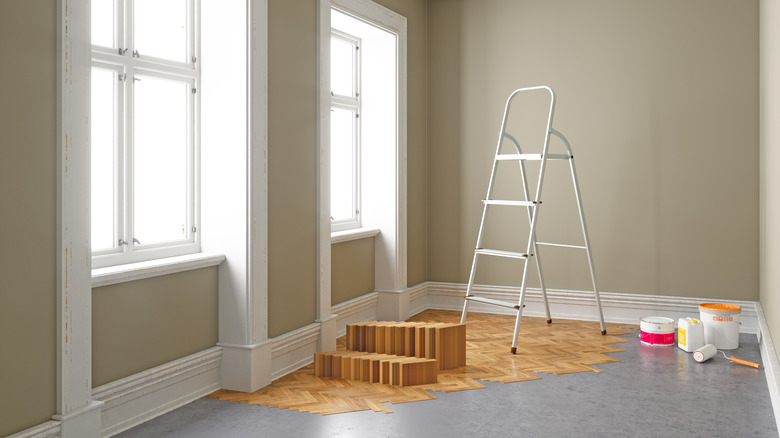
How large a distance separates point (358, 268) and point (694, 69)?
306 centimetres

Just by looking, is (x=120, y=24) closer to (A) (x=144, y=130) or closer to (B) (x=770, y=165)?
Result: (A) (x=144, y=130)

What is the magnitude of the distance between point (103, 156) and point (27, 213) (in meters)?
0.74

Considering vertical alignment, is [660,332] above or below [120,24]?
below

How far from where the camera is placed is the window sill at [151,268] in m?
3.12

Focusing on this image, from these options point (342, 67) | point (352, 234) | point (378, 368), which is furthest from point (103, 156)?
point (342, 67)

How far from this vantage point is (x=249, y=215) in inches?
151

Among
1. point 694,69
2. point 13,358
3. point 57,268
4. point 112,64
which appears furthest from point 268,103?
point 694,69

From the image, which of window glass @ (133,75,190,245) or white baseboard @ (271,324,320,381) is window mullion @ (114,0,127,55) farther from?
white baseboard @ (271,324,320,381)

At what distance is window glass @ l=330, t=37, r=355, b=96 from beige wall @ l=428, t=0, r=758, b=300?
3.36 feet

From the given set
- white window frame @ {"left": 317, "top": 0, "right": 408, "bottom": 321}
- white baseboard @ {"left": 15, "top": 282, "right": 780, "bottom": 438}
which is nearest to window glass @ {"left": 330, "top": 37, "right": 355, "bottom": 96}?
white window frame @ {"left": 317, "top": 0, "right": 408, "bottom": 321}

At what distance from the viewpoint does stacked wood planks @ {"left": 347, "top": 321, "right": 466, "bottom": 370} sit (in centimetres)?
426

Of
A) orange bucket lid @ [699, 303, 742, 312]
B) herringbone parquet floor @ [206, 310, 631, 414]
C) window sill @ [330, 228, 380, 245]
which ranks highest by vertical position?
window sill @ [330, 228, 380, 245]

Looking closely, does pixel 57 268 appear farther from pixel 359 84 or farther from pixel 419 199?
pixel 419 199

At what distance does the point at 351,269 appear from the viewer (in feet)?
17.9
